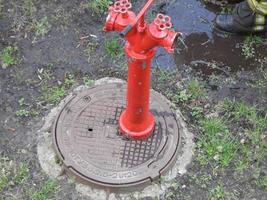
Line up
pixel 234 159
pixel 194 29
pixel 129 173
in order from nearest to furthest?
pixel 129 173
pixel 234 159
pixel 194 29

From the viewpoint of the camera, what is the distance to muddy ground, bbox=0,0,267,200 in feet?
10.7

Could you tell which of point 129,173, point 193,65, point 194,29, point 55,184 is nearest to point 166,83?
point 193,65

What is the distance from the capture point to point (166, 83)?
3.71m

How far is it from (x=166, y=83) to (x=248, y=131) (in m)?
0.67

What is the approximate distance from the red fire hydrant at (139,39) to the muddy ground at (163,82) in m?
0.64

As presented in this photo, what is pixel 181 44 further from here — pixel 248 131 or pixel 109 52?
pixel 248 131

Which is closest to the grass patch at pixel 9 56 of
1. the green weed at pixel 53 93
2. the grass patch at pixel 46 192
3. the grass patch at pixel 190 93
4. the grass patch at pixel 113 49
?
the green weed at pixel 53 93

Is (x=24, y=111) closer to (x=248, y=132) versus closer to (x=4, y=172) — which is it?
(x=4, y=172)

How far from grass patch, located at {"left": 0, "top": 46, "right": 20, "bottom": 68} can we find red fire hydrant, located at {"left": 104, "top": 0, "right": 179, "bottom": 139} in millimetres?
1119

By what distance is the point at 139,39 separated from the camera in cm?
268

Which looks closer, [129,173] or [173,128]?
[129,173]

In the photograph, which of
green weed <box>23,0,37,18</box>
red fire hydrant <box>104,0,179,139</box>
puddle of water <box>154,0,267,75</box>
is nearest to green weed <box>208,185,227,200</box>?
red fire hydrant <box>104,0,179,139</box>

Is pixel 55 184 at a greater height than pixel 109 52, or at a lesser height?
lesser

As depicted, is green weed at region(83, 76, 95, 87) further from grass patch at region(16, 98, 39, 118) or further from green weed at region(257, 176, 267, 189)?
green weed at region(257, 176, 267, 189)
